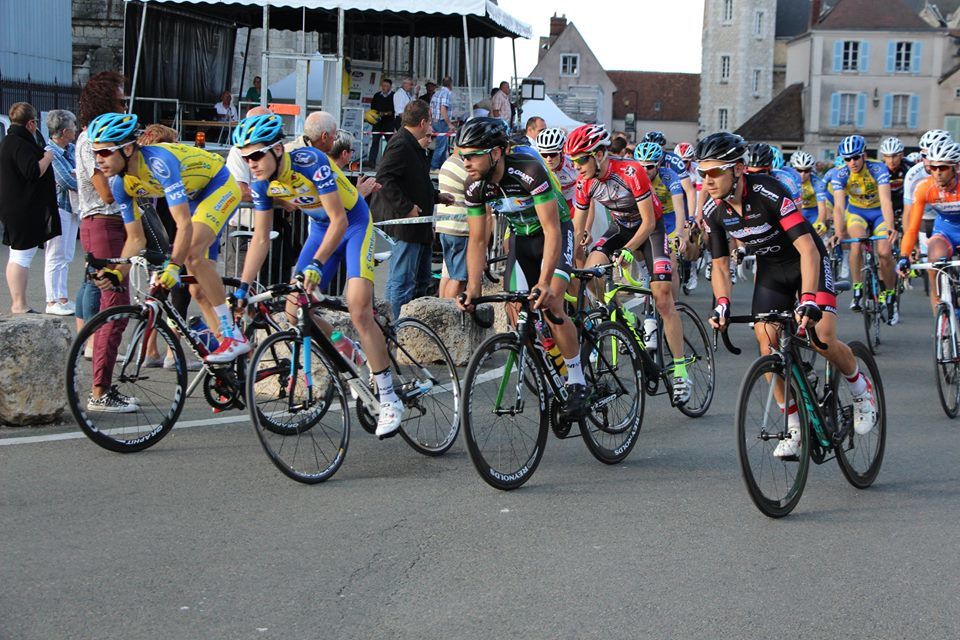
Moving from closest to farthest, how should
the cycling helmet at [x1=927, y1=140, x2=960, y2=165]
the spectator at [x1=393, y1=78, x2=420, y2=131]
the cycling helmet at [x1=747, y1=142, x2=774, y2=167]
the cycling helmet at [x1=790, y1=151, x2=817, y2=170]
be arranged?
the cycling helmet at [x1=747, y1=142, x2=774, y2=167] → the cycling helmet at [x1=927, y1=140, x2=960, y2=165] → the cycling helmet at [x1=790, y1=151, x2=817, y2=170] → the spectator at [x1=393, y1=78, x2=420, y2=131]

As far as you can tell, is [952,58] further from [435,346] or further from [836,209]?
[435,346]

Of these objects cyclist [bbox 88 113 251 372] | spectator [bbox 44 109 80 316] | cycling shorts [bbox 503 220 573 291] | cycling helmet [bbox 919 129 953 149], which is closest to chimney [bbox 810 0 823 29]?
spectator [bbox 44 109 80 316]

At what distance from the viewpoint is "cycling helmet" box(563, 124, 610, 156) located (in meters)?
9.33

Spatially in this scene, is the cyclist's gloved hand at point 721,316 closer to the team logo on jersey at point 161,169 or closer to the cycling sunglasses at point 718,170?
the cycling sunglasses at point 718,170

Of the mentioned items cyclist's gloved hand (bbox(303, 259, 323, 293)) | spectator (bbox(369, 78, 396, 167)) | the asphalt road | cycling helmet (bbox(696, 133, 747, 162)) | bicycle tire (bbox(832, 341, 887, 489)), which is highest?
spectator (bbox(369, 78, 396, 167))

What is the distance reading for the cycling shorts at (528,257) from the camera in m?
7.98

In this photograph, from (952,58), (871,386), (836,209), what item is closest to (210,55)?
(836,209)

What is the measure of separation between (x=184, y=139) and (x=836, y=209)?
1406cm

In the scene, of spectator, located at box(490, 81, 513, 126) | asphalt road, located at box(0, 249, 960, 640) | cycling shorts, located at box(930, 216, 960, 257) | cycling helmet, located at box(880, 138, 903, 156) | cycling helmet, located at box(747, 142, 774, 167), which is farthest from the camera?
spectator, located at box(490, 81, 513, 126)

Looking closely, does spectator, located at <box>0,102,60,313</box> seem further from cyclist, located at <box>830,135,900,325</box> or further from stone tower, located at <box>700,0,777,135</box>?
stone tower, located at <box>700,0,777,135</box>

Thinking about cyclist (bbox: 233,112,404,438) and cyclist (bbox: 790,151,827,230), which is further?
cyclist (bbox: 790,151,827,230)

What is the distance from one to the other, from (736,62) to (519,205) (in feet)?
367

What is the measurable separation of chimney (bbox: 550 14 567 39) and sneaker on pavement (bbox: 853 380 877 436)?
114m

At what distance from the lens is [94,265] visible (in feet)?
25.7
